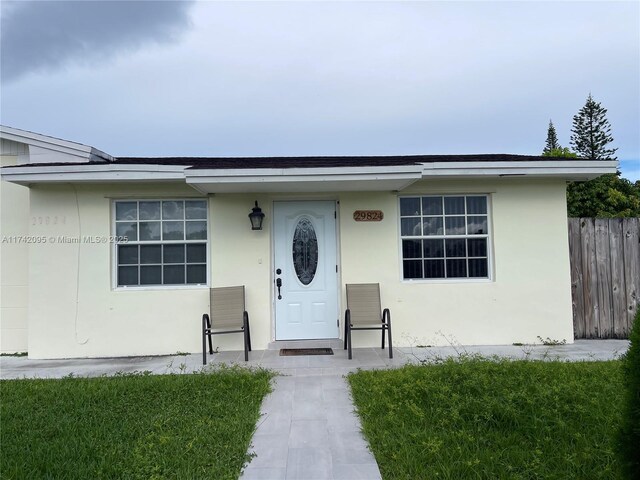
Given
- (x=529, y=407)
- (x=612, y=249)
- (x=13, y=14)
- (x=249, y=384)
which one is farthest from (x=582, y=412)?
(x=13, y=14)

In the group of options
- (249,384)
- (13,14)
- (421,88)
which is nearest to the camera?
(249,384)

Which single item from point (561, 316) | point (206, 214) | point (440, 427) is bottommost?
point (440, 427)

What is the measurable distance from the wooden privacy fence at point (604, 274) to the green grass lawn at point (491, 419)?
2.00 meters

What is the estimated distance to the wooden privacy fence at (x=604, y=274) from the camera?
6.22 m

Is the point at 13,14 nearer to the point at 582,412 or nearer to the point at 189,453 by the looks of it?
the point at 189,453

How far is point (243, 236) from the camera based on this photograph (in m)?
6.02

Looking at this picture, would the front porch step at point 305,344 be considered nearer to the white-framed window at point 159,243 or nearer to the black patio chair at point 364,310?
the black patio chair at point 364,310

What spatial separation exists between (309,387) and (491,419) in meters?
1.96

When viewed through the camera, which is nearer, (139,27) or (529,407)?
(529,407)

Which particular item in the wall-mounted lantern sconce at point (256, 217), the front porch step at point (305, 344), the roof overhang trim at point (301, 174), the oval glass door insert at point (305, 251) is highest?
the roof overhang trim at point (301, 174)

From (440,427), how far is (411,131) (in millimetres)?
13766

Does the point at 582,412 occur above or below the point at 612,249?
below

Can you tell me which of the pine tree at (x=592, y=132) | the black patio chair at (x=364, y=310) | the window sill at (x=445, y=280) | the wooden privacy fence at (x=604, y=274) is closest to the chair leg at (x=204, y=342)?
the black patio chair at (x=364, y=310)

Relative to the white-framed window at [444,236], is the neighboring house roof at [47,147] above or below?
above
